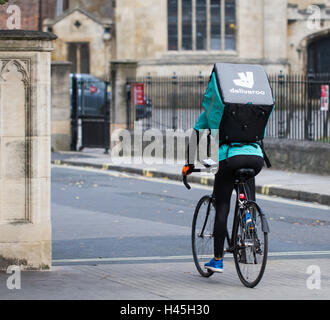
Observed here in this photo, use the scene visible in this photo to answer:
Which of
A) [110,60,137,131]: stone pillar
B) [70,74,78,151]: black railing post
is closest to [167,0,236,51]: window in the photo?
[70,74,78,151]: black railing post

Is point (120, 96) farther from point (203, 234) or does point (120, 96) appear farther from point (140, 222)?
point (203, 234)

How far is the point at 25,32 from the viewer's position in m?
8.34

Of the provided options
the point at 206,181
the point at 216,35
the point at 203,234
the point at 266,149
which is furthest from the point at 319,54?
the point at 203,234

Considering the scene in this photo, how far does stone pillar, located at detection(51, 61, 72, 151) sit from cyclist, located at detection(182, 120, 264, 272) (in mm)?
17195

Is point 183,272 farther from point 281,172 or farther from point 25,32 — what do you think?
point 281,172

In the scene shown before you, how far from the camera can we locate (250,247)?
24.9 feet

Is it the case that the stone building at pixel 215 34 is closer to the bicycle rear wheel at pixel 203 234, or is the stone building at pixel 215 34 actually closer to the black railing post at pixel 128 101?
the black railing post at pixel 128 101

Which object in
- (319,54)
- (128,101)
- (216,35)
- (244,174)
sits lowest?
(244,174)

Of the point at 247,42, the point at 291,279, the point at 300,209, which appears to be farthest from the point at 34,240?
the point at 247,42

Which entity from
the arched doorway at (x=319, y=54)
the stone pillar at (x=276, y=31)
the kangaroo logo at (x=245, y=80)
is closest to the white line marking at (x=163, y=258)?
the kangaroo logo at (x=245, y=80)

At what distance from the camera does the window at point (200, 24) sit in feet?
148

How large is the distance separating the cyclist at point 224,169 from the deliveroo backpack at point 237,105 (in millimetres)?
75

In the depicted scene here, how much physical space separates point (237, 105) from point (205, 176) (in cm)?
1014
